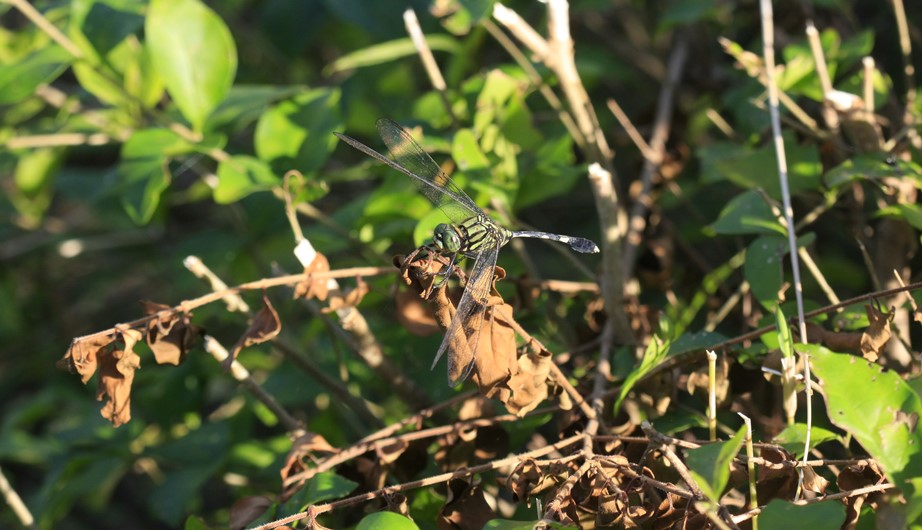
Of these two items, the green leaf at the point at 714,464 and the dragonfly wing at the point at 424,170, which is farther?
the dragonfly wing at the point at 424,170

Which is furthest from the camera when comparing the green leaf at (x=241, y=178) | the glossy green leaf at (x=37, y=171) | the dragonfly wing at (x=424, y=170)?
the glossy green leaf at (x=37, y=171)

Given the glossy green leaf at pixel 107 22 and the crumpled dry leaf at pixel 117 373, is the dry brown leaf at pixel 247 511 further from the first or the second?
the glossy green leaf at pixel 107 22

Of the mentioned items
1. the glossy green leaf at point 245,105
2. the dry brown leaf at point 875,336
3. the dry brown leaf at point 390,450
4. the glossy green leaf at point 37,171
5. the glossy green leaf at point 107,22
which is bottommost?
the glossy green leaf at point 37,171

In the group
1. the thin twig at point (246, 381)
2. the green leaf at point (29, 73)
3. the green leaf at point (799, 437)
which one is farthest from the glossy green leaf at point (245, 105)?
the green leaf at point (799, 437)

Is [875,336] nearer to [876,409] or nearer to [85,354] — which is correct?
[876,409]

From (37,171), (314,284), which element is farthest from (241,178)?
(37,171)

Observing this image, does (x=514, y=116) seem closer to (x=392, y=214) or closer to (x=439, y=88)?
(x=439, y=88)

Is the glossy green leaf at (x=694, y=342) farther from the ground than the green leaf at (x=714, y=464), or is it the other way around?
the green leaf at (x=714, y=464)
